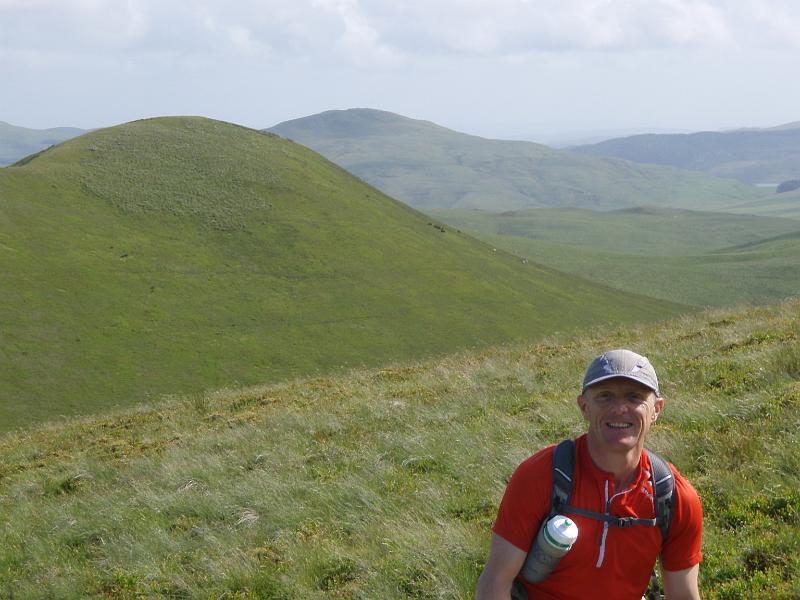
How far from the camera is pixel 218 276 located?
95688 mm

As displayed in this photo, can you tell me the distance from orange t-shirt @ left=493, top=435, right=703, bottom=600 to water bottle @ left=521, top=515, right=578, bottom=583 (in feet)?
0.30

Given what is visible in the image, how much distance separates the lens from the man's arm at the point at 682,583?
5.28 meters

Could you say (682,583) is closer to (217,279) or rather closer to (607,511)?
(607,511)

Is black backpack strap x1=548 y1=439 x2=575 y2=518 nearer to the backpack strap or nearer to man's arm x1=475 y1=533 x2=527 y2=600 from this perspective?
the backpack strap

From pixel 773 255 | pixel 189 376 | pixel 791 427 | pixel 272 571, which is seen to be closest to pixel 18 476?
pixel 272 571

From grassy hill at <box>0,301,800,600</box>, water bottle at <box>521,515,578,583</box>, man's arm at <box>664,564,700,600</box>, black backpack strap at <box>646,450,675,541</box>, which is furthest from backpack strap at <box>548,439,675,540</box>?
grassy hill at <box>0,301,800,600</box>

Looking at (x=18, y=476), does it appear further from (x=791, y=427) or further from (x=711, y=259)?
(x=711, y=259)

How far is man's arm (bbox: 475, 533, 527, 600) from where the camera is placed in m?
5.03

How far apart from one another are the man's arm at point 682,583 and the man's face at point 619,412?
94cm

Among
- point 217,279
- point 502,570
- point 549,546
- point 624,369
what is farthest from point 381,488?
point 217,279

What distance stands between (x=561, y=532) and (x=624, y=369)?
1.16m

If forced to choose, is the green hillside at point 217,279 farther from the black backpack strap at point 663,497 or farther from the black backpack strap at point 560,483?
the black backpack strap at point 663,497

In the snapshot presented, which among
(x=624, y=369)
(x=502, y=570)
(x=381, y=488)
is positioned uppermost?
(x=624, y=369)

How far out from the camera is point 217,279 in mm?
94875
